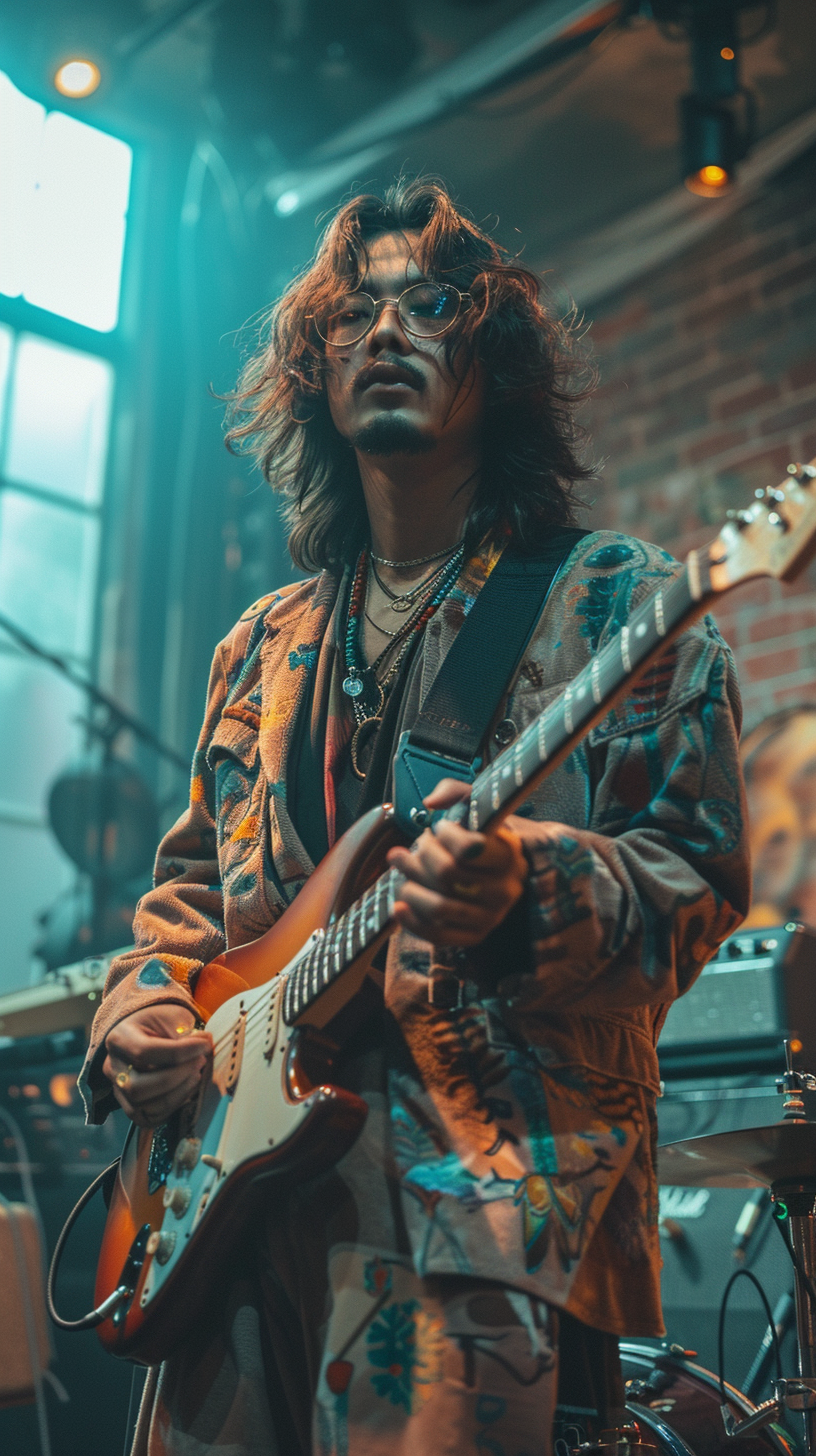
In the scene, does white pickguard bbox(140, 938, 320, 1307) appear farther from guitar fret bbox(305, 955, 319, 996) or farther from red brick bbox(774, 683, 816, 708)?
red brick bbox(774, 683, 816, 708)

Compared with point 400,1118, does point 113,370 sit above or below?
above

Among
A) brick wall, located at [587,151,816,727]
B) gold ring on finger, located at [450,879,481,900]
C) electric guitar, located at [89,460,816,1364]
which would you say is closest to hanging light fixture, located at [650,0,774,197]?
brick wall, located at [587,151,816,727]

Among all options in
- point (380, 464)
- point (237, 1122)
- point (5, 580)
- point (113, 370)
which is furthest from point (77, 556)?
point (237, 1122)

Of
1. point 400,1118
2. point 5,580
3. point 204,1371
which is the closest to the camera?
point 400,1118

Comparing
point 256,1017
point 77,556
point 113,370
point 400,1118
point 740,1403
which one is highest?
point 113,370

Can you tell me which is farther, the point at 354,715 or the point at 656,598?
the point at 354,715

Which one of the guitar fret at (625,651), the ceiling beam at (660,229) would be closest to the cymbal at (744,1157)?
the guitar fret at (625,651)

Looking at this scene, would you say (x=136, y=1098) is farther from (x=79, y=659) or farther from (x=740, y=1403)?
(x=79, y=659)

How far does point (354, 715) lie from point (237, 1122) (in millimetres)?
519

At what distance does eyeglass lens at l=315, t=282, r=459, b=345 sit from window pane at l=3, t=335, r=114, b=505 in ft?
13.9

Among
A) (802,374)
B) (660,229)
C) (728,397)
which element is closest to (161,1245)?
(802,374)

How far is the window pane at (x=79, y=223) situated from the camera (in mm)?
5902

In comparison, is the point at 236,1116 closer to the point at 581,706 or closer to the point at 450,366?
the point at 581,706

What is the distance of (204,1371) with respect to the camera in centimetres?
142
